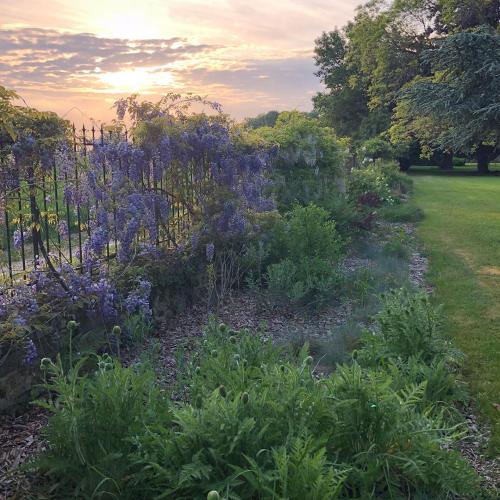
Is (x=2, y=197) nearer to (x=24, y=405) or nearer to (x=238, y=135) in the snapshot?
(x=24, y=405)

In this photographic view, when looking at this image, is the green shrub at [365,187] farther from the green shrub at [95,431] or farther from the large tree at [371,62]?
the green shrub at [95,431]

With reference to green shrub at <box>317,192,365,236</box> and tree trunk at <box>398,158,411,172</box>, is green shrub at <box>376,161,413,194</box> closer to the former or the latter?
green shrub at <box>317,192,365,236</box>

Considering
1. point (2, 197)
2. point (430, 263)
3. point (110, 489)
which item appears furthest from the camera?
point (430, 263)

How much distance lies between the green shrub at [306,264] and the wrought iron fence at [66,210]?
4.00 ft

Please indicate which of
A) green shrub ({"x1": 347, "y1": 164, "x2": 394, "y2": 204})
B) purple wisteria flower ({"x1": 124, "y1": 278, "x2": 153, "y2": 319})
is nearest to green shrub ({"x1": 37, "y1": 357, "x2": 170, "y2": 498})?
purple wisteria flower ({"x1": 124, "y1": 278, "x2": 153, "y2": 319})

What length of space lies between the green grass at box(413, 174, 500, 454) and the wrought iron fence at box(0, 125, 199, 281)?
10.2ft

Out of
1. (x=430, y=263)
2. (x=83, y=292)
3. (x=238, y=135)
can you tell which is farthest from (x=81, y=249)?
(x=430, y=263)

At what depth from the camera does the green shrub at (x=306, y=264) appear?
608 centimetres

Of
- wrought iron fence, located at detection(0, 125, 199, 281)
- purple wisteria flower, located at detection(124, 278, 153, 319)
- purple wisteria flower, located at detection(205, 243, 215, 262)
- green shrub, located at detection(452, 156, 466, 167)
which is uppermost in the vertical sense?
wrought iron fence, located at detection(0, 125, 199, 281)

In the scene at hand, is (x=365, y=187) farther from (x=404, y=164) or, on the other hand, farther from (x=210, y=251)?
(x=404, y=164)

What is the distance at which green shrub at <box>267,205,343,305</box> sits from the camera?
608 centimetres

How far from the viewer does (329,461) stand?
264 centimetres

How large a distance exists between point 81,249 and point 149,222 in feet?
2.62

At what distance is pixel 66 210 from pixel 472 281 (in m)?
5.31
